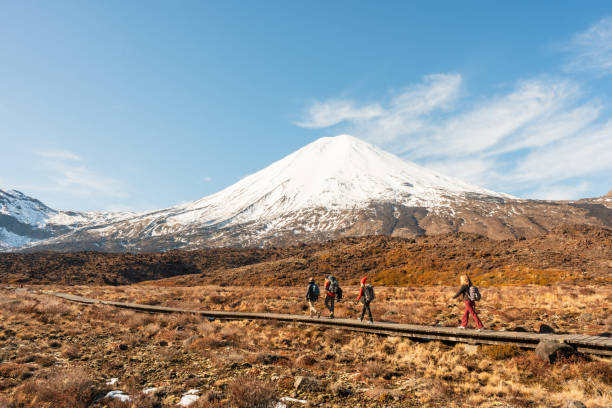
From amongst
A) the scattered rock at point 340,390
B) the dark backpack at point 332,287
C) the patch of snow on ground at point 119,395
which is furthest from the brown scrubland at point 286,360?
the dark backpack at point 332,287

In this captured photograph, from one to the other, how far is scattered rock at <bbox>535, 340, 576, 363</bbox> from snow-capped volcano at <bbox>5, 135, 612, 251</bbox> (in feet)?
380

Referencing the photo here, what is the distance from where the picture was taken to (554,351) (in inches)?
→ 332

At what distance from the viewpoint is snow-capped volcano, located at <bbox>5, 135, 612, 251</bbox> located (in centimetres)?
12556

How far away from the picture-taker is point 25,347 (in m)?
11.9

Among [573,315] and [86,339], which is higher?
[573,315]

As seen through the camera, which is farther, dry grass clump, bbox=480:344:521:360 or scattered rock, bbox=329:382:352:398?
dry grass clump, bbox=480:344:521:360

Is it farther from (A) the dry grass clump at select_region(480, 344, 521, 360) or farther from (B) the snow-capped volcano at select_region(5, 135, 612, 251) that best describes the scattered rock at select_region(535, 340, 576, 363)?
(B) the snow-capped volcano at select_region(5, 135, 612, 251)

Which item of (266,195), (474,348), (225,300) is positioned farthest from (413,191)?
(474,348)

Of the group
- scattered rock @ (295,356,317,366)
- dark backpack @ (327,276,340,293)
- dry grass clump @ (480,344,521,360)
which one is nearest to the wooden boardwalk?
dry grass clump @ (480,344,521,360)

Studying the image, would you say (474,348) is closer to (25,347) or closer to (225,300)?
(25,347)

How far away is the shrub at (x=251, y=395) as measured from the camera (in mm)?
6848

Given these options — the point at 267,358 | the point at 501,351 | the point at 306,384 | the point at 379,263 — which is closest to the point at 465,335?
the point at 501,351

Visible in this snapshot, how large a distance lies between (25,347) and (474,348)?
15.1 m

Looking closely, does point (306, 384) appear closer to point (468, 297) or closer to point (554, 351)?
point (554, 351)
